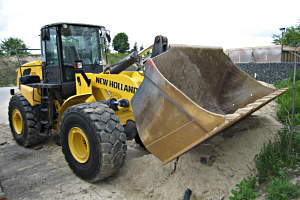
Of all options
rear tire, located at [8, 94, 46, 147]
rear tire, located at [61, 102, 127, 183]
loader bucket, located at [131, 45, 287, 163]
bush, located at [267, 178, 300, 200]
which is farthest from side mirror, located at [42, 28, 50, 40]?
bush, located at [267, 178, 300, 200]

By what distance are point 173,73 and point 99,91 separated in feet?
4.98

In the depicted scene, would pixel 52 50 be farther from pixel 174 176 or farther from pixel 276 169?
pixel 276 169

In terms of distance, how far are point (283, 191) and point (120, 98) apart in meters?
2.45

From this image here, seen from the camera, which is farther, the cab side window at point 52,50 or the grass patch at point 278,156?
the cab side window at point 52,50

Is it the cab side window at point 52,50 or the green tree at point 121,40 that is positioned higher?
the green tree at point 121,40

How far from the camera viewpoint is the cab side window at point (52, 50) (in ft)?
15.5

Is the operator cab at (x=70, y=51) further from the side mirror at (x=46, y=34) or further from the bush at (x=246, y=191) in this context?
the bush at (x=246, y=191)

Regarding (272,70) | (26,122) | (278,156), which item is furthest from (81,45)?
(272,70)

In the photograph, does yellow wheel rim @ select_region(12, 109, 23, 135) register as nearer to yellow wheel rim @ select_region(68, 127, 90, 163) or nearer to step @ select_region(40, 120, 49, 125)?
step @ select_region(40, 120, 49, 125)

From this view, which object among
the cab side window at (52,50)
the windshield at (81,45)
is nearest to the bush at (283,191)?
the windshield at (81,45)

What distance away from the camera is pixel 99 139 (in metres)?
3.25

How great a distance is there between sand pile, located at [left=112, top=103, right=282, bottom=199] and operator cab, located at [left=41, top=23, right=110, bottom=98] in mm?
2030

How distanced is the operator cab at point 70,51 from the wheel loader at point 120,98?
2 cm

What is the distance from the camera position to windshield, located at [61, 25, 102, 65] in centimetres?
470
